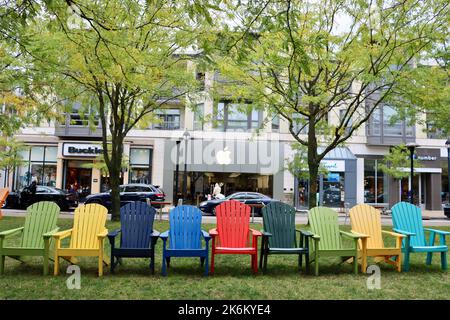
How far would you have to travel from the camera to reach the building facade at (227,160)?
86.2 feet

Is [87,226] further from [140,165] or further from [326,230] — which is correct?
[140,165]

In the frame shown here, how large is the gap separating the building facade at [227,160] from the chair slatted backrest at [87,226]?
776 inches

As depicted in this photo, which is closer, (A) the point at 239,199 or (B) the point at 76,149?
(A) the point at 239,199

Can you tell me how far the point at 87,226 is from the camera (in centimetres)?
622

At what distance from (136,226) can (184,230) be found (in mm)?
759

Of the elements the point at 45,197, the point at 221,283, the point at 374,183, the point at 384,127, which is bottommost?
the point at 221,283

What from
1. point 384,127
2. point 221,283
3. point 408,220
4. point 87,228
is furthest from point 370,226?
point 384,127

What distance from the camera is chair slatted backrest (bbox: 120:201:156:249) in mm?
5918

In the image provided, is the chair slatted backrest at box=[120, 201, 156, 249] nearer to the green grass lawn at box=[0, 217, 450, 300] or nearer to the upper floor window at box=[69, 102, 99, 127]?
the green grass lawn at box=[0, 217, 450, 300]

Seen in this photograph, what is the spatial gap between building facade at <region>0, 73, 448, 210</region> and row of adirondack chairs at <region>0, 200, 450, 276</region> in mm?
19633

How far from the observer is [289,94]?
1038 cm

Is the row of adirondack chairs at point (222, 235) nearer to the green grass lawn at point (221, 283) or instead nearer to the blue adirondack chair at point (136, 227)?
the blue adirondack chair at point (136, 227)

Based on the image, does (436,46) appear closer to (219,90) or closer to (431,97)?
(431,97)
